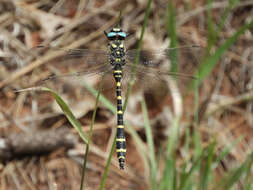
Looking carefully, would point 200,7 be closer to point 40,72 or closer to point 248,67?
point 248,67

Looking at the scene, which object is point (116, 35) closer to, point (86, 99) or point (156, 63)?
point (156, 63)

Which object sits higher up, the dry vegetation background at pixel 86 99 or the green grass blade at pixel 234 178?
the dry vegetation background at pixel 86 99

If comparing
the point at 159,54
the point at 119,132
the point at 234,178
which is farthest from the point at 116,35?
the point at 234,178

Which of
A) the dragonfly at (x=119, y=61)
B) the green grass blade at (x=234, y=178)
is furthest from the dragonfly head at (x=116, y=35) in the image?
the green grass blade at (x=234, y=178)

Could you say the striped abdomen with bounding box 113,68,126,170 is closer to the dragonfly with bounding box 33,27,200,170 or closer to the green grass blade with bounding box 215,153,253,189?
the dragonfly with bounding box 33,27,200,170

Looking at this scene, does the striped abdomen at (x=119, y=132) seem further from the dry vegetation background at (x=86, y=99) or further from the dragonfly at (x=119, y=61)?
the dry vegetation background at (x=86, y=99)

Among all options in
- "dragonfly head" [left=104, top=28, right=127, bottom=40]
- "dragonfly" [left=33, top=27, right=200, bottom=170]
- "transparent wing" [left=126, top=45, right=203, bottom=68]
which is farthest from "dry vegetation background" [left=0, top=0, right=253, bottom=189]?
"dragonfly head" [left=104, top=28, right=127, bottom=40]

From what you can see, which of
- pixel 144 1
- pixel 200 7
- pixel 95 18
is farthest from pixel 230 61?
pixel 95 18
